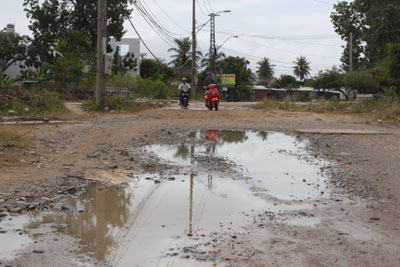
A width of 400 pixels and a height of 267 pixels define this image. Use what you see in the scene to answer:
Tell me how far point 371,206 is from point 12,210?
141 inches

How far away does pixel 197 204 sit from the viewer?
16.5ft

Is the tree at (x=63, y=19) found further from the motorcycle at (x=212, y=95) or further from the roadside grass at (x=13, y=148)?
the roadside grass at (x=13, y=148)

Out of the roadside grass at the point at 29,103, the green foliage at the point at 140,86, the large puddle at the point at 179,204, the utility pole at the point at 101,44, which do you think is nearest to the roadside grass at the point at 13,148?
the large puddle at the point at 179,204

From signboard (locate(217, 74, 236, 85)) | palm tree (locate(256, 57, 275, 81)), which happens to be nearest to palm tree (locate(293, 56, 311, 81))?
palm tree (locate(256, 57, 275, 81))

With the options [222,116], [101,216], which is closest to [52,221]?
[101,216]

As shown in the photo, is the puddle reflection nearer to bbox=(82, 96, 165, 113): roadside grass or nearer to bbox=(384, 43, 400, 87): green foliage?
bbox=(82, 96, 165, 113): roadside grass

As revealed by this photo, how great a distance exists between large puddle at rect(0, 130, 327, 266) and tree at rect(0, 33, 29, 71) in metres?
43.1

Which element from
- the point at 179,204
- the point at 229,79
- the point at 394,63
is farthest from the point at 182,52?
the point at 179,204

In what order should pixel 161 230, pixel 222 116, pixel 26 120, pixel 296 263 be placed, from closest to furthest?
pixel 296 263 < pixel 161 230 < pixel 26 120 < pixel 222 116

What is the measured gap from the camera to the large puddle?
3.70m

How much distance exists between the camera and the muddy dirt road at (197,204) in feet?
11.5

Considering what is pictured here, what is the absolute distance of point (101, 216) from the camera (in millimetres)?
4531

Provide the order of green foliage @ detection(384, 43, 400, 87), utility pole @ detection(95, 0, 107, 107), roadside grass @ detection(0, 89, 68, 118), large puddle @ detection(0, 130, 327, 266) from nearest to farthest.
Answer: large puddle @ detection(0, 130, 327, 266), roadside grass @ detection(0, 89, 68, 118), utility pole @ detection(95, 0, 107, 107), green foliage @ detection(384, 43, 400, 87)

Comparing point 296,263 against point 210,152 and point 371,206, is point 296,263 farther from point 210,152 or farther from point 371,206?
point 210,152
